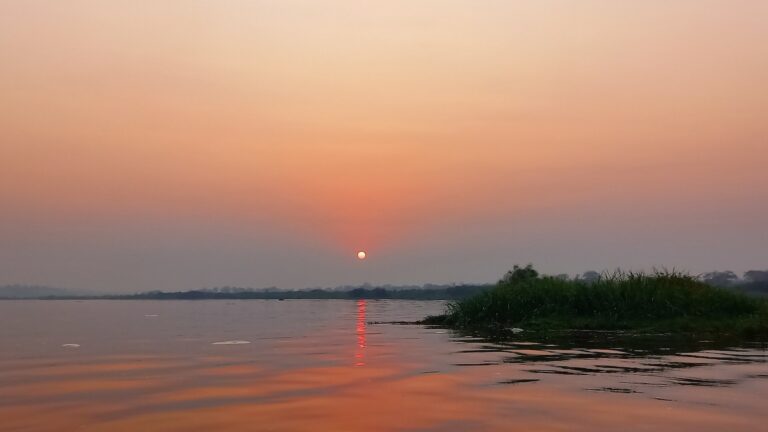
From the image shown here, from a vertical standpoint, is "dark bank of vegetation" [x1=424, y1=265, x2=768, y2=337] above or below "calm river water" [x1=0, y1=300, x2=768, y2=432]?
above

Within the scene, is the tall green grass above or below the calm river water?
above

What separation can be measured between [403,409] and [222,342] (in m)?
22.5

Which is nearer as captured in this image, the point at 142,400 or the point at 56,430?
the point at 56,430

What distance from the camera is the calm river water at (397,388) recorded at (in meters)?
13.3

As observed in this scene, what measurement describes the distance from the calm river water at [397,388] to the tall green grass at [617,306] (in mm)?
6964

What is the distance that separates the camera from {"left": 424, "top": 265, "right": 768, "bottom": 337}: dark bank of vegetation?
36094 mm

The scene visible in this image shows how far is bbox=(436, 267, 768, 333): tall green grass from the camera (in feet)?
120

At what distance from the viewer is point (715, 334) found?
33.5m

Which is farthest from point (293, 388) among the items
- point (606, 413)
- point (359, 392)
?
point (606, 413)

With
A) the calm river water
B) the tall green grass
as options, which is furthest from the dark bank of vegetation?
the calm river water

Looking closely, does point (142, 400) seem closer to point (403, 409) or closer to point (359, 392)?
point (359, 392)

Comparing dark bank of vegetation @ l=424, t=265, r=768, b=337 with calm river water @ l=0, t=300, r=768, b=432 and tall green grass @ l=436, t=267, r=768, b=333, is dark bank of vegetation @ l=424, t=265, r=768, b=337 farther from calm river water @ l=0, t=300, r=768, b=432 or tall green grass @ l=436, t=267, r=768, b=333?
calm river water @ l=0, t=300, r=768, b=432

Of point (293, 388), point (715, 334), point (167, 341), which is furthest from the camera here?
point (167, 341)

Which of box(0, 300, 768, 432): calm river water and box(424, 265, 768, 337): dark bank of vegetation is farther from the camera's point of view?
box(424, 265, 768, 337): dark bank of vegetation
